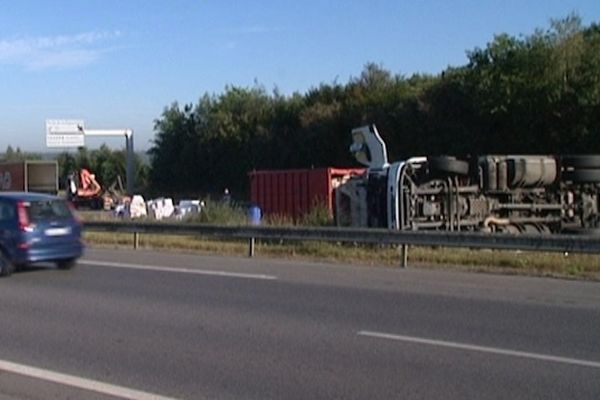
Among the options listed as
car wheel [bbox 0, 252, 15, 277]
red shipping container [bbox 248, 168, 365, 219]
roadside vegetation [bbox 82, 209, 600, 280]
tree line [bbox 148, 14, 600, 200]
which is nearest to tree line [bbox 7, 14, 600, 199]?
tree line [bbox 148, 14, 600, 200]

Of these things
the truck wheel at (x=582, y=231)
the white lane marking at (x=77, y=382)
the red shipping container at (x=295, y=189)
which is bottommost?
the white lane marking at (x=77, y=382)

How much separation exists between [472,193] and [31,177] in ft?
119

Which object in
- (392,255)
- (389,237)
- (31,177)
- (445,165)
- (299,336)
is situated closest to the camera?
(299,336)

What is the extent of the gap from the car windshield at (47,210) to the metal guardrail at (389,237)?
4504 mm

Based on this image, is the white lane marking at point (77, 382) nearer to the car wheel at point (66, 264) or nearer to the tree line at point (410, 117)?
the car wheel at point (66, 264)

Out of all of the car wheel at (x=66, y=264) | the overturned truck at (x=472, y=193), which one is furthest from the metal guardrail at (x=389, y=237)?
the car wheel at (x=66, y=264)

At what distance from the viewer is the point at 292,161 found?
6253 cm

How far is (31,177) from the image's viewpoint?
54969 millimetres

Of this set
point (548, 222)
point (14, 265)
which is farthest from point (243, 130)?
point (14, 265)

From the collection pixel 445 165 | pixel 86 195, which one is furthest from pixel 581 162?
pixel 86 195

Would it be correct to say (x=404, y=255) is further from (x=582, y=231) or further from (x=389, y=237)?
(x=582, y=231)

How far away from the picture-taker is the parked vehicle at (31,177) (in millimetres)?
54531

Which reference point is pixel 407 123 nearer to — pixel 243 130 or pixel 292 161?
pixel 292 161

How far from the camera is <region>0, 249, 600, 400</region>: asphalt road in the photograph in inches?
337
